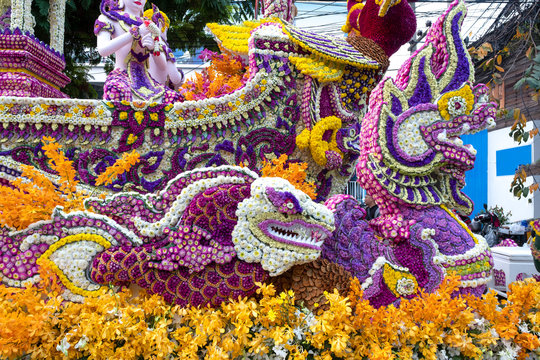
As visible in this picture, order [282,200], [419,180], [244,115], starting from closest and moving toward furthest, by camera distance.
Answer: [282,200] < [419,180] < [244,115]

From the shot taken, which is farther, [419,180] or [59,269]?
[419,180]

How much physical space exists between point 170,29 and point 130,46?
418 cm

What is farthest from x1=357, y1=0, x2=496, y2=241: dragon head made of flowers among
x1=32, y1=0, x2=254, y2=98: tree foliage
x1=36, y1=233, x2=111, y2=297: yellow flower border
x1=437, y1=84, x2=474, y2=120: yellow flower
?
x1=32, y1=0, x2=254, y2=98: tree foliage

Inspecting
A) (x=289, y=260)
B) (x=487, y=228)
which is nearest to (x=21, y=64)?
(x=289, y=260)

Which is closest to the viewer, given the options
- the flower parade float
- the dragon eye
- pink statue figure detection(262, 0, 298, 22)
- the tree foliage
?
the flower parade float

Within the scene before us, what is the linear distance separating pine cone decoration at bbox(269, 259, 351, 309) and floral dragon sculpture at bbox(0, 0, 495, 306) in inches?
0.4

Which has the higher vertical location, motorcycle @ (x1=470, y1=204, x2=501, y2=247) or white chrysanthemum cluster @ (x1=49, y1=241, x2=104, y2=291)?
white chrysanthemum cluster @ (x1=49, y1=241, x2=104, y2=291)

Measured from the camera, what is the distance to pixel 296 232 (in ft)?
4.49

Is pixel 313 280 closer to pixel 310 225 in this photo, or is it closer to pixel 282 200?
pixel 310 225

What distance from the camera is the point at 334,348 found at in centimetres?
113

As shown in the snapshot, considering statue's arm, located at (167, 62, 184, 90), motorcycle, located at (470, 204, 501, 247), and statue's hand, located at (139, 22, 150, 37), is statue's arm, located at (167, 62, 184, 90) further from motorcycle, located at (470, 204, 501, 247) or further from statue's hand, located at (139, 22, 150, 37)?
motorcycle, located at (470, 204, 501, 247)

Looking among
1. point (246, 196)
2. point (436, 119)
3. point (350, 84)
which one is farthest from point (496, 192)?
point (246, 196)

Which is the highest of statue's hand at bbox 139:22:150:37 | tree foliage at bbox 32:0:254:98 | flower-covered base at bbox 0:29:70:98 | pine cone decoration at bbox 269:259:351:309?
tree foliage at bbox 32:0:254:98

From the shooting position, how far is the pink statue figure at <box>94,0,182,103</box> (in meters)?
2.70
